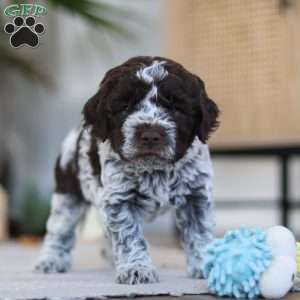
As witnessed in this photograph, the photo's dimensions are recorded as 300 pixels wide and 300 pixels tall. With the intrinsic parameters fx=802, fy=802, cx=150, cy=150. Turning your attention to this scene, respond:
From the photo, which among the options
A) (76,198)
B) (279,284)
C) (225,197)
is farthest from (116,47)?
(279,284)

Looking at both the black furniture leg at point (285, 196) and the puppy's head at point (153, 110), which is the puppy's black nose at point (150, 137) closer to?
the puppy's head at point (153, 110)

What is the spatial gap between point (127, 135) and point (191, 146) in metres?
0.19

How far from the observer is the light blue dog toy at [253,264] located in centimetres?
151

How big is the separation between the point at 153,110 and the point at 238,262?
0.36 meters

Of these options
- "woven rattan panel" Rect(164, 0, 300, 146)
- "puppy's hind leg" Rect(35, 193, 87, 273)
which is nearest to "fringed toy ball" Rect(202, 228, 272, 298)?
"puppy's hind leg" Rect(35, 193, 87, 273)

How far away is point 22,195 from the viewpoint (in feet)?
15.0

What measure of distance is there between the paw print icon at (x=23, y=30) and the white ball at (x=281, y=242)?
23.5 inches

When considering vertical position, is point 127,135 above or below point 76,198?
above

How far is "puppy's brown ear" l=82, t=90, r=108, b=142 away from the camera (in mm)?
1736

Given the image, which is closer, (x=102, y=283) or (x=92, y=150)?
(x=102, y=283)

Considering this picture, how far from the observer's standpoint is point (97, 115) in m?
1.76

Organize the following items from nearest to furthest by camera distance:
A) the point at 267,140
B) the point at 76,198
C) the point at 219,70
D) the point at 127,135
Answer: the point at 127,135, the point at 76,198, the point at 219,70, the point at 267,140

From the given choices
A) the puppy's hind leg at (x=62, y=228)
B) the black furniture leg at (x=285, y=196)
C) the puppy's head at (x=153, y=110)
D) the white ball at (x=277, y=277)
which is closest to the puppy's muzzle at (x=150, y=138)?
the puppy's head at (x=153, y=110)

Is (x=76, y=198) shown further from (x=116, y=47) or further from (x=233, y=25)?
(x=116, y=47)
